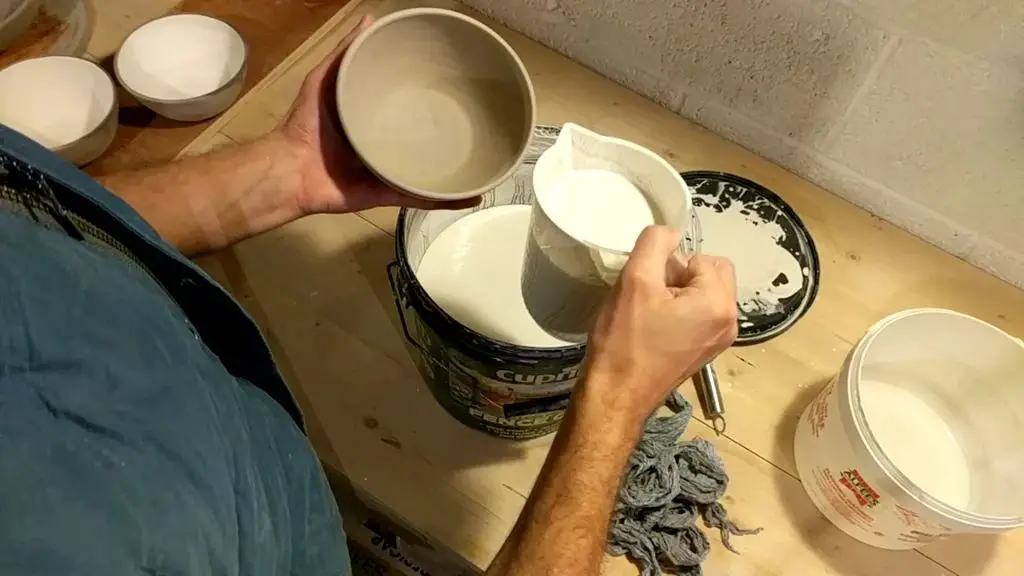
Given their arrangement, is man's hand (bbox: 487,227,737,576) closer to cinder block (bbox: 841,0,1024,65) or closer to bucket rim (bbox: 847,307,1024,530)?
bucket rim (bbox: 847,307,1024,530)

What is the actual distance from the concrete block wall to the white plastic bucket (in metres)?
0.19

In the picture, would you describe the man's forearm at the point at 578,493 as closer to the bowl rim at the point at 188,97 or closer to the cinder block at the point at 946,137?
the cinder block at the point at 946,137

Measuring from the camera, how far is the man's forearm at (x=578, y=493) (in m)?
0.58

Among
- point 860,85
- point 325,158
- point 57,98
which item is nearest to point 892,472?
point 860,85

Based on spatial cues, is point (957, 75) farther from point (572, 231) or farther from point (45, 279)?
point (45, 279)

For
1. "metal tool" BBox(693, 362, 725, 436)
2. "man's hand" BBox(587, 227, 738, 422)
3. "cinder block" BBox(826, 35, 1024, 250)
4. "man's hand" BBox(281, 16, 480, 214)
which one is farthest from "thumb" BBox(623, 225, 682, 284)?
"cinder block" BBox(826, 35, 1024, 250)

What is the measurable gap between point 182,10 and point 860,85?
835mm

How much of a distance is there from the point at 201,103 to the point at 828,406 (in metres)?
0.75

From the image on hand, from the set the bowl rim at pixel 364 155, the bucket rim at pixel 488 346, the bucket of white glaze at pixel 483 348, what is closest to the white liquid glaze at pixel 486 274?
the bucket of white glaze at pixel 483 348

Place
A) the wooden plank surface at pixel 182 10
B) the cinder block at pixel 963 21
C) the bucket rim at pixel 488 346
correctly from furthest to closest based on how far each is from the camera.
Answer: the wooden plank surface at pixel 182 10
the cinder block at pixel 963 21
the bucket rim at pixel 488 346

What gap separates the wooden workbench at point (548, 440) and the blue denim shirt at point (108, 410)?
1.05 feet

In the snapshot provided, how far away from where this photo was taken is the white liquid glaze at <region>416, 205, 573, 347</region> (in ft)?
2.77

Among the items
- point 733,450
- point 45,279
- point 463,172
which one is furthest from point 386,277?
point 45,279

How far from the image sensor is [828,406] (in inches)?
31.4
